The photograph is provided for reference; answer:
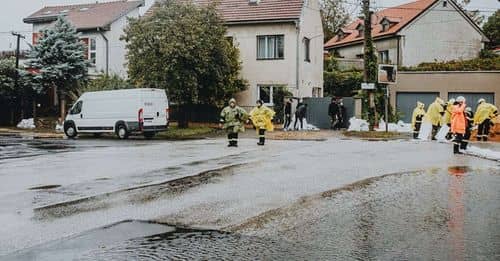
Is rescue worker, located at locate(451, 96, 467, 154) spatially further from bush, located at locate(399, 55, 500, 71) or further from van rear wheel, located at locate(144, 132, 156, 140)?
bush, located at locate(399, 55, 500, 71)

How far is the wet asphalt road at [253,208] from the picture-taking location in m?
6.84

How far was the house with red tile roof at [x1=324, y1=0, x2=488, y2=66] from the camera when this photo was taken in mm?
46344

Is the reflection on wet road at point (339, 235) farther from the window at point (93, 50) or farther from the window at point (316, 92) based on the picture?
the window at point (93, 50)

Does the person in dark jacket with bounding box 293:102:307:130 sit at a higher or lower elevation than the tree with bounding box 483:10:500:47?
lower

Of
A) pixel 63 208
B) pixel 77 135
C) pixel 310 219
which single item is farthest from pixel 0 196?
pixel 77 135

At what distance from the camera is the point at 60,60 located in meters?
36.4

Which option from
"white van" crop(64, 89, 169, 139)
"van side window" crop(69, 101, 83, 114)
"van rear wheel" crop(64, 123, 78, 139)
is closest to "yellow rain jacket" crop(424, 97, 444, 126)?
"white van" crop(64, 89, 169, 139)

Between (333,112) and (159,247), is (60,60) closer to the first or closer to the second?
(333,112)

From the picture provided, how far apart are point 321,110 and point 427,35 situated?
17308 millimetres

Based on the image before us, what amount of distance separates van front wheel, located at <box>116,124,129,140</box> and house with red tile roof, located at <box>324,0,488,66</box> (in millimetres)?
23354

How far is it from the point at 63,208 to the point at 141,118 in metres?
18.6

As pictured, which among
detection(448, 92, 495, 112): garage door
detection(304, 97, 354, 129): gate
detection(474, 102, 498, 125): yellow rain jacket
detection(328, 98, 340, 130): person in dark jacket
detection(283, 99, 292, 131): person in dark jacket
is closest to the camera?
detection(474, 102, 498, 125): yellow rain jacket

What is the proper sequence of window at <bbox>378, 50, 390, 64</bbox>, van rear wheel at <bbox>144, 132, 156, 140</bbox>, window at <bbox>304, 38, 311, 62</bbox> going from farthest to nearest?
window at <bbox>378, 50, 390, 64</bbox> → window at <bbox>304, 38, 311, 62</bbox> → van rear wheel at <bbox>144, 132, 156, 140</bbox>

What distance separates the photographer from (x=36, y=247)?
22.9 ft
